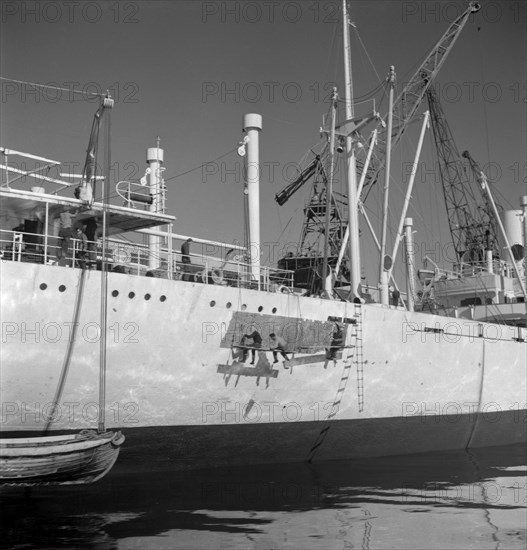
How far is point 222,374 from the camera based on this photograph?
17281 mm

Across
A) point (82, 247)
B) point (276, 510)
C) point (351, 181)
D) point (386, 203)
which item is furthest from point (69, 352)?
point (386, 203)

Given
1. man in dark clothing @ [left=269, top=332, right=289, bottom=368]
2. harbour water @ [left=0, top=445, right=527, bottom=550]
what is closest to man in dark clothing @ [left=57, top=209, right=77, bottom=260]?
harbour water @ [left=0, top=445, right=527, bottom=550]

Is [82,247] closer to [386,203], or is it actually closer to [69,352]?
[69,352]

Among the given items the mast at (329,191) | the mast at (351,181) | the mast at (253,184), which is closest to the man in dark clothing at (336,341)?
the mast at (329,191)

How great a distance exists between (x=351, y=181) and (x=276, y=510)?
12508mm

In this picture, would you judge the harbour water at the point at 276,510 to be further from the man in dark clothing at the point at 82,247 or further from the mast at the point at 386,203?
the mast at the point at 386,203

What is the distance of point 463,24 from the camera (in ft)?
102

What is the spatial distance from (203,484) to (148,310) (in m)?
4.29

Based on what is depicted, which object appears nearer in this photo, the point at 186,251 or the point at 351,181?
the point at 186,251

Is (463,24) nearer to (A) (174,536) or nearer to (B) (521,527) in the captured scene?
(B) (521,527)

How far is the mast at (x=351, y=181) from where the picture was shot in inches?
864

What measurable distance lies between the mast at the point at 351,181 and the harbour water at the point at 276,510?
20.8ft

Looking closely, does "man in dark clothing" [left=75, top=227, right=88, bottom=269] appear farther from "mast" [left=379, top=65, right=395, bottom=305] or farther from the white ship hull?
"mast" [left=379, top=65, right=395, bottom=305]

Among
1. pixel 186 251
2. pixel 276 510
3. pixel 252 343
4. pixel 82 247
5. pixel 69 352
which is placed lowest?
pixel 276 510
